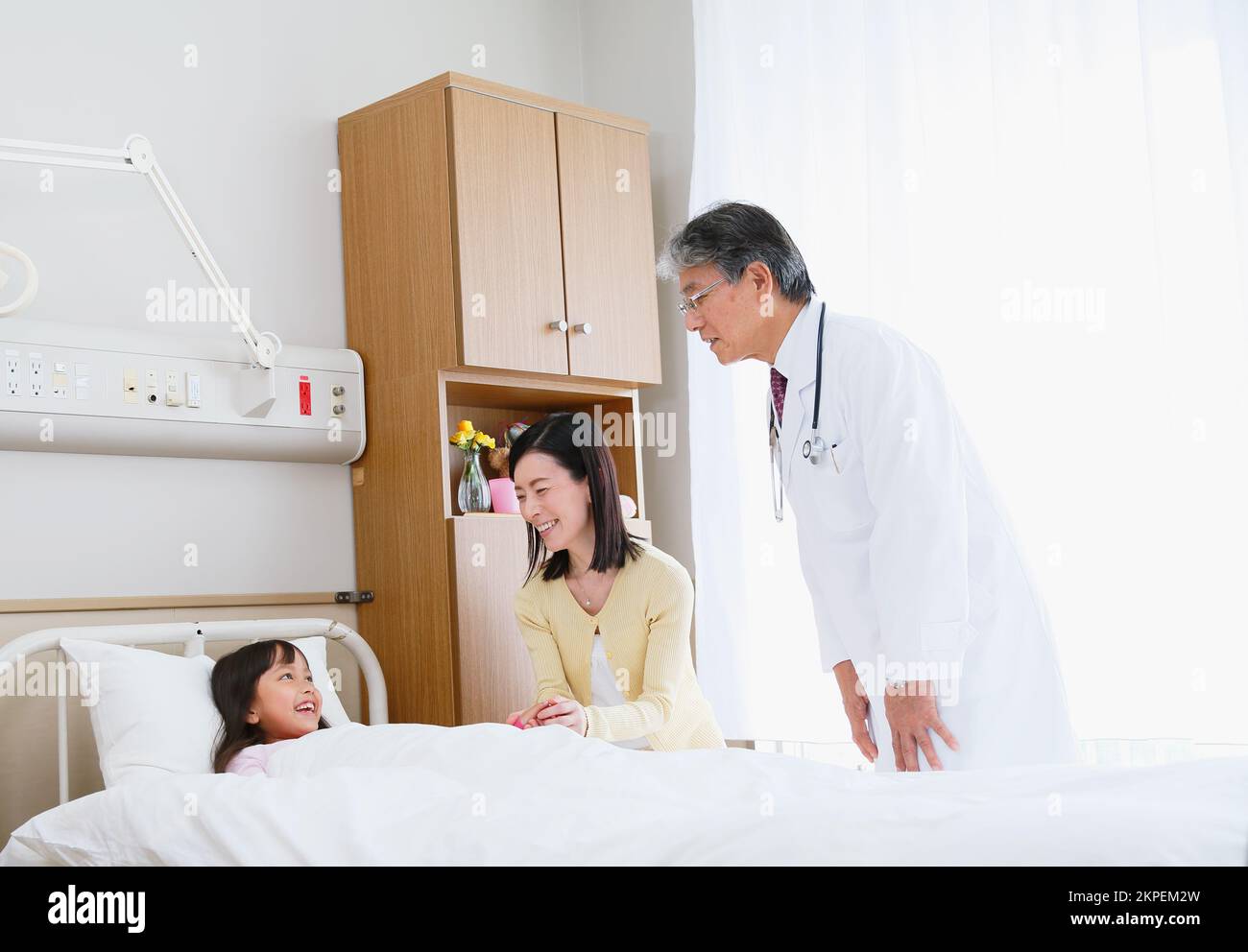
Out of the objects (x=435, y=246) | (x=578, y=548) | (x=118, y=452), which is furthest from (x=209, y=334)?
(x=578, y=548)

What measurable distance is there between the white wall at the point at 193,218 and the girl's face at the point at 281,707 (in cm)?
51

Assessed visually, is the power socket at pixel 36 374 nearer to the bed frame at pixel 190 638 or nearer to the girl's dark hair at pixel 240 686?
the bed frame at pixel 190 638

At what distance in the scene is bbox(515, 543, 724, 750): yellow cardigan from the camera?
7.73 feet

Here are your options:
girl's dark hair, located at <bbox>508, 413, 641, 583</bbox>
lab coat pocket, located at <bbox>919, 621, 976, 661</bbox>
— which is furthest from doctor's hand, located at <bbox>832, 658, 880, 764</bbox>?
girl's dark hair, located at <bbox>508, 413, 641, 583</bbox>

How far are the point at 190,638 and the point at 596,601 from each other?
85cm

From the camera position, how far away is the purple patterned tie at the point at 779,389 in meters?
2.11

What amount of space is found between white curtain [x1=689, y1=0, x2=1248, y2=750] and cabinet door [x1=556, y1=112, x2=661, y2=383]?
11.0 inches

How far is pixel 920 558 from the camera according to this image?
1793 mm

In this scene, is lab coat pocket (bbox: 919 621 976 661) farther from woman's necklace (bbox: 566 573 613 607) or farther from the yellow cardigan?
woman's necklace (bbox: 566 573 613 607)

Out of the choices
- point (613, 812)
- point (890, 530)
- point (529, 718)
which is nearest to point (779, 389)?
point (890, 530)

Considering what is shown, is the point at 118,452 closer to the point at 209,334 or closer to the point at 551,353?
the point at 209,334

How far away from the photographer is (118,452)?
8.60 feet

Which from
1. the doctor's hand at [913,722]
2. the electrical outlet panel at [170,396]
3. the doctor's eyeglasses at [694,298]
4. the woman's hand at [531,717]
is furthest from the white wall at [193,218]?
the doctor's hand at [913,722]

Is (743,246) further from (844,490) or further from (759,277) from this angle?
(844,490)
